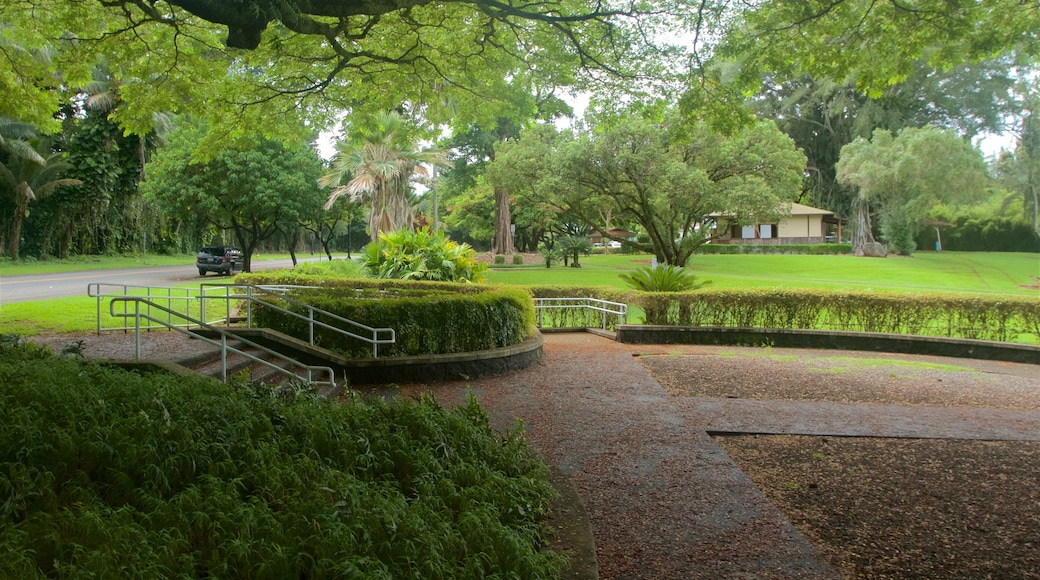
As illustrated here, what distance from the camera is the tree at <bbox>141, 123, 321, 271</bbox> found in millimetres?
28797

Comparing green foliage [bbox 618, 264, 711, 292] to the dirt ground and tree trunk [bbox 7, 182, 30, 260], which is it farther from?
tree trunk [bbox 7, 182, 30, 260]

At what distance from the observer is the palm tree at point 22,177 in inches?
1261

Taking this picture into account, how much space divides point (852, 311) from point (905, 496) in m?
12.8

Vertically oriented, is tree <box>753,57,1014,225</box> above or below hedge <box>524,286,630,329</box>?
above

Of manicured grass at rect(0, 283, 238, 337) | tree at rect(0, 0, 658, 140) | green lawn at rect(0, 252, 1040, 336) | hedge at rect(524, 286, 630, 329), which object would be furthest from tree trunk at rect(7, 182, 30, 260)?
hedge at rect(524, 286, 630, 329)

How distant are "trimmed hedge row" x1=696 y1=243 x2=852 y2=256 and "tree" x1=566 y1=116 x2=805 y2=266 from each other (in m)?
19.5

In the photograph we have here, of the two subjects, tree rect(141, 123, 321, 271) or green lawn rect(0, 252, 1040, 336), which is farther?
green lawn rect(0, 252, 1040, 336)

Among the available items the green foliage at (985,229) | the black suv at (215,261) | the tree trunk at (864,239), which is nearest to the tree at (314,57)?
the black suv at (215,261)

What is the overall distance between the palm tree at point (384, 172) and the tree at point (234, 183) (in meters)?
2.97

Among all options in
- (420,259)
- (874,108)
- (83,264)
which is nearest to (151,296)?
(420,259)

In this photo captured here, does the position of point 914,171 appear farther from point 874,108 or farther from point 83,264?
point 83,264

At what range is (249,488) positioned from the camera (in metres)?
3.59

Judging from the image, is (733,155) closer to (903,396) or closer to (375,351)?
(903,396)

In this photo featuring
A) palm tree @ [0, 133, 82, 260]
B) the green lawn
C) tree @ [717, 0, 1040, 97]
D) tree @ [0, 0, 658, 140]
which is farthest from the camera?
palm tree @ [0, 133, 82, 260]
